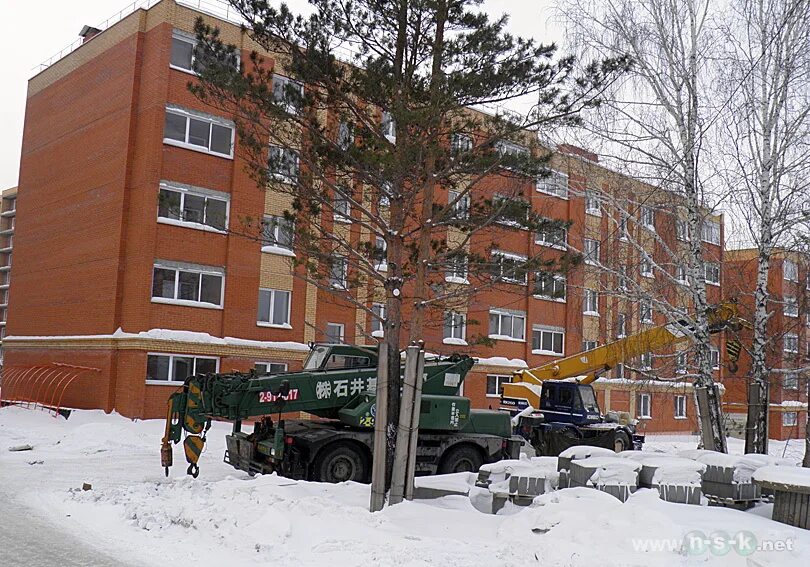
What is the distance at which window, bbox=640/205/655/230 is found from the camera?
16.4 metres

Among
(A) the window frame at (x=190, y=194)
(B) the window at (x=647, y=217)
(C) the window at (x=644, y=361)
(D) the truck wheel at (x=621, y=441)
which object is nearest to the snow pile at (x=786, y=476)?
(B) the window at (x=647, y=217)

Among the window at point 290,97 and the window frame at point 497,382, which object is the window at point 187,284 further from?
the window at point 290,97

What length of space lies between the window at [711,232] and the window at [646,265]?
1.38m

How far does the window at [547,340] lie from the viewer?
36469mm

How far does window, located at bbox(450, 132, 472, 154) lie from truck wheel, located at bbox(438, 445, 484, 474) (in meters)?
6.70

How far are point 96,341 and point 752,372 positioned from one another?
799 inches

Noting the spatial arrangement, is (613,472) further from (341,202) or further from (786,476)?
(341,202)

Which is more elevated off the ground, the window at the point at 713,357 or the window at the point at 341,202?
the window at the point at 341,202

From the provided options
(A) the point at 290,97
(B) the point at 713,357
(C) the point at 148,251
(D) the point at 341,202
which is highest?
(A) the point at 290,97

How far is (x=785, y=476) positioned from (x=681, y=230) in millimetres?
8530

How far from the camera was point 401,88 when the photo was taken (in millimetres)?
11055

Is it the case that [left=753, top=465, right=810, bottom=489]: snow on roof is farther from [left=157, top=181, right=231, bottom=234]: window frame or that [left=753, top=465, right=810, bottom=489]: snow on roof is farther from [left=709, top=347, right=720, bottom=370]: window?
[left=157, top=181, right=231, bottom=234]: window frame

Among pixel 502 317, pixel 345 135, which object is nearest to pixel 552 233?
pixel 345 135

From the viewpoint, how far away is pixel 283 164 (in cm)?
1151
